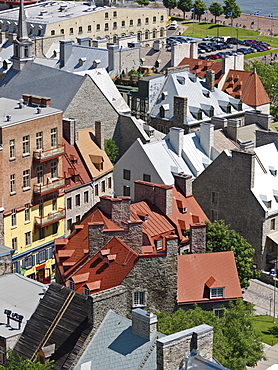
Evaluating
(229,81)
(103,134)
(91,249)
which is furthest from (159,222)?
(229,81)

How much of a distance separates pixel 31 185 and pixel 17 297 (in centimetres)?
2426

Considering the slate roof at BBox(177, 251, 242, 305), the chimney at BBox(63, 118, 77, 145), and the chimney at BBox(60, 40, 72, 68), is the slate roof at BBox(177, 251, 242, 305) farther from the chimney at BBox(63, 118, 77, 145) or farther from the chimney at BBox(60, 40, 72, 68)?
the chimney at BBox(60, 40, 72, 68)

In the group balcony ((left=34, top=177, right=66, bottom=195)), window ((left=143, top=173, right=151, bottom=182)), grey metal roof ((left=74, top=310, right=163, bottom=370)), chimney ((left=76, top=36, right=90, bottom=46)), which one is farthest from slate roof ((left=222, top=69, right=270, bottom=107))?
grey metal roof ((left=74, top=310, right=163, bottom=370))

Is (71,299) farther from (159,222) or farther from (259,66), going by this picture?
(259,66)

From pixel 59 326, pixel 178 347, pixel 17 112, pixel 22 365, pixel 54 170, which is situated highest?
pixel 17 112

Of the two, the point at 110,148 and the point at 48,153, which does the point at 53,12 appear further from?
the point at 48,153

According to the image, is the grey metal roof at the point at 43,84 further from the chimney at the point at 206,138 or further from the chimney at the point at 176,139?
the chimney at the point at 206,138

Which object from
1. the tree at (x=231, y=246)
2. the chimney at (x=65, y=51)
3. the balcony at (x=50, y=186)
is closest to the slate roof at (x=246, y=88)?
the chimney at (x=65, y=51)

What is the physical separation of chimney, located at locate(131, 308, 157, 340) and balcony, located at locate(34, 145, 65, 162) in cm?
3161

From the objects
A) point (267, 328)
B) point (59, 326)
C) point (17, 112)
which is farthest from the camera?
point (17, 112)

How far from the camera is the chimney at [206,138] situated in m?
82.6

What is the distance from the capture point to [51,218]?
242 feet

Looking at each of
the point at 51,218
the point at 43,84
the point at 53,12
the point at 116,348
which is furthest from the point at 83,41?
the point at 116,348

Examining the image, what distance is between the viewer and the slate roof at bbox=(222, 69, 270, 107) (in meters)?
108
